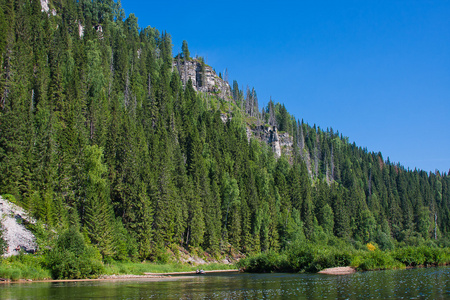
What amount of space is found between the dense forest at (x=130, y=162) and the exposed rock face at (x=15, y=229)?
216cm

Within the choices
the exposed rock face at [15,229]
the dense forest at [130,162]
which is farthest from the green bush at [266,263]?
the exposed rock face at [15,229]

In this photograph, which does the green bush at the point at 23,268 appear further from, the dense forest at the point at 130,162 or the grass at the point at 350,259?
the grass at the point at 350,259

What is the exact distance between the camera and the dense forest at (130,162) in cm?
7125

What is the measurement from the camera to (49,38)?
112 metres

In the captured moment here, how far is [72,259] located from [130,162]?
122 ft

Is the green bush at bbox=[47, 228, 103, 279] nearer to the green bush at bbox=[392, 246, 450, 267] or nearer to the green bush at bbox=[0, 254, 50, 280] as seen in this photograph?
the green bush at bbox=[0, 254, 50, 280]

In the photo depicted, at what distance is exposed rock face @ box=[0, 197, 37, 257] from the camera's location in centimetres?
5334

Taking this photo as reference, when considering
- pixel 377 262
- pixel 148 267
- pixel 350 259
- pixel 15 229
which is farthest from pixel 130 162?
pixel 377 262

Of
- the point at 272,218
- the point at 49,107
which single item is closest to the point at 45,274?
the point at 49,107

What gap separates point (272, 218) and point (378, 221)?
83967 millimetres

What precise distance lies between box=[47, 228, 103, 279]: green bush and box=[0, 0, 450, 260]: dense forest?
3651mm

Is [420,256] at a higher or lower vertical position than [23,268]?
lower

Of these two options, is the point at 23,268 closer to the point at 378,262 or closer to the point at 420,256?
the point at 378,262

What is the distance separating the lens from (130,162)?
289 feet
